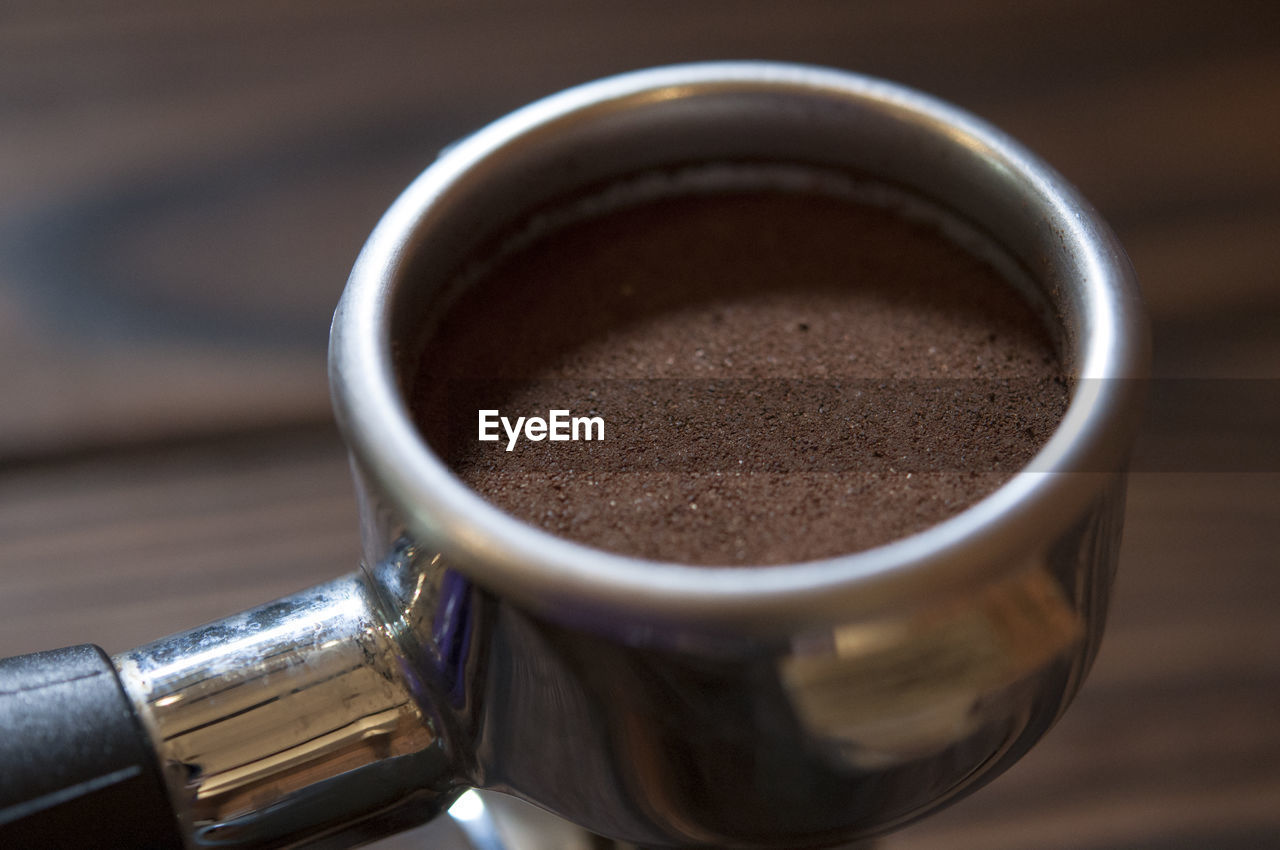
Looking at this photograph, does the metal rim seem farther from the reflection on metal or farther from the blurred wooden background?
the blurred wooden background

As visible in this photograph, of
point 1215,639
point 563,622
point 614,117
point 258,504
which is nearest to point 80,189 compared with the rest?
point 258,504

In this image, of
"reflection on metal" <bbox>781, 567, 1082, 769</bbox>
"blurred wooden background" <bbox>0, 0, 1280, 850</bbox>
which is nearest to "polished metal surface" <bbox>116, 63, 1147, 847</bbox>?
"reflection on metal" <bbox>781, 567, 1082, 769</bbox>

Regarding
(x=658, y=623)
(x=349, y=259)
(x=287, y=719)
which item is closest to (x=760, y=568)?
(x=658, y=623)

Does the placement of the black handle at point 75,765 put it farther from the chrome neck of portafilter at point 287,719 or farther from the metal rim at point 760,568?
the metal rim at point 760,568

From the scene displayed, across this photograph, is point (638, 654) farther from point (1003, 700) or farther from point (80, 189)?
point (80, 189)

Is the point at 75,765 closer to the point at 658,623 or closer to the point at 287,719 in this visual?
the point at 287,719

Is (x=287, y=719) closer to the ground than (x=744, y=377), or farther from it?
closer to the ground

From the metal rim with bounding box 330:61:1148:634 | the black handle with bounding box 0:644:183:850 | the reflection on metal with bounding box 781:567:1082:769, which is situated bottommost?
the black handle with bounding box 0:644:183:850
